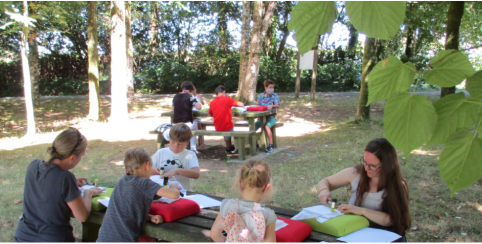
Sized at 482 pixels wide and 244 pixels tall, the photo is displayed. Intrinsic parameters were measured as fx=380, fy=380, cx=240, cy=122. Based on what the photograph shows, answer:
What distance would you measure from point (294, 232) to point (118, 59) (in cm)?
1056

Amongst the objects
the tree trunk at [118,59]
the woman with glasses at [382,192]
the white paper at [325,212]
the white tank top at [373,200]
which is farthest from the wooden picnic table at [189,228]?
the tree trunk at [118,59]

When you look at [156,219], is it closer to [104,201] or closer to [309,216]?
[104,201]

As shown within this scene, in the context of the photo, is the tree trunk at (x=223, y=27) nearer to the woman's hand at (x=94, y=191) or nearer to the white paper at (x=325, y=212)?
the woman's hand at (x=94, y=191)

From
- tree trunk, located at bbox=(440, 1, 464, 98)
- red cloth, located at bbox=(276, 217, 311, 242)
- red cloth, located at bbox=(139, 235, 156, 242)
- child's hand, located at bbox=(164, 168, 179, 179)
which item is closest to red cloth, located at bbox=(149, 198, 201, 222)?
red cloth, located at bbox=(139, 235, 156, 242)

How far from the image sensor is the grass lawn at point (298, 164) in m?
4.50

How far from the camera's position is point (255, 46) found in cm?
1241

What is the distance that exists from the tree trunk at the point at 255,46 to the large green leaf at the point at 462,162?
1176 centimetres

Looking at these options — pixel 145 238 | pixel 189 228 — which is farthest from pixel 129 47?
pixel 189 228

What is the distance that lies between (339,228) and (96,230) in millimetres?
2392

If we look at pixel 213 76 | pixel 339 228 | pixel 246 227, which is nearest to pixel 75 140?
pixel 246 227

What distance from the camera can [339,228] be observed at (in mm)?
2393

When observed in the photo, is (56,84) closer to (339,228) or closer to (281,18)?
(281,18)

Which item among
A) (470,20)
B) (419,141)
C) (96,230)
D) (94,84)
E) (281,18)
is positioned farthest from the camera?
(281,18)

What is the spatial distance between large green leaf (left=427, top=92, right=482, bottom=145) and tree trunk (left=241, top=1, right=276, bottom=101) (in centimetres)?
1167
